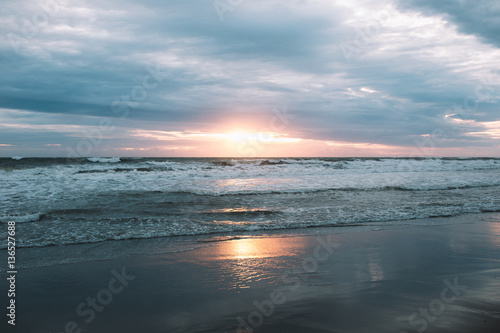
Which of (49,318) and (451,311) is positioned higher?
(451,311)

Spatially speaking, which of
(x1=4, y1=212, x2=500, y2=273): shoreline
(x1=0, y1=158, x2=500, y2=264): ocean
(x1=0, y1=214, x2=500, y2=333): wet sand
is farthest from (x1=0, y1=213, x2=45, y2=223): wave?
(x1=0, y1=214, x2=500, y2=333): wet sand

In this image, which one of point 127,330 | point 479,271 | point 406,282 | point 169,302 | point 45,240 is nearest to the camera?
point 127,330

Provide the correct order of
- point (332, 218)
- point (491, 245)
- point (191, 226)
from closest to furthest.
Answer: point (491, 245), point (191, 226), point (332, 218)

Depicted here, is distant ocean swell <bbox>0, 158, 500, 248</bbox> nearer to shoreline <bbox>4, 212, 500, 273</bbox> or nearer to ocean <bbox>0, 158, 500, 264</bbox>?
ocean <bbox>0, 158, 500, 264</bbox>

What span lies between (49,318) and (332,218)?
7.59 metres

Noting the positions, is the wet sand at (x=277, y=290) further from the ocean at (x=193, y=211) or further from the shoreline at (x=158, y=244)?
the ocean at (x=193, y=211)

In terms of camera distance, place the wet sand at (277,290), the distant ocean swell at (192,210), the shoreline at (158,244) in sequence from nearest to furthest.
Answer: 1. the wet sand at (277,290)
2. the shoreline at (158,244)
3. the distant ocean swell at (192,210)

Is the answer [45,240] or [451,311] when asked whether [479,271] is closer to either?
[451,311]

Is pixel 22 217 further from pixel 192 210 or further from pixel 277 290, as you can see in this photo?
pixel 277 290

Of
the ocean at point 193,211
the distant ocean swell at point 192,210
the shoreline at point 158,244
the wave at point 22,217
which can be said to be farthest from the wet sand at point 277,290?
the wave at point 22,217

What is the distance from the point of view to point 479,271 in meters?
4.82

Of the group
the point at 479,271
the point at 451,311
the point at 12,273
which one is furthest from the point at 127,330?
the point at 479,271

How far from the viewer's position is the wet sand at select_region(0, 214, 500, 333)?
3363 millimetres

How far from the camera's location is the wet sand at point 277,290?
336 cm
